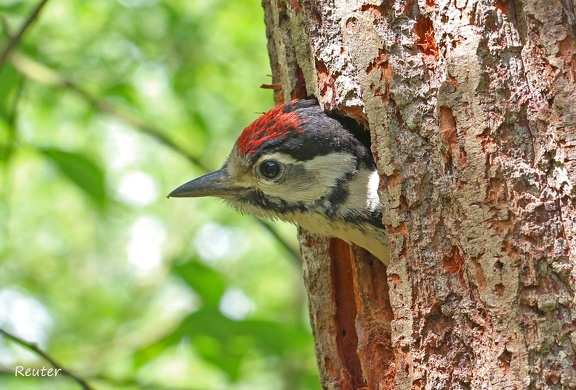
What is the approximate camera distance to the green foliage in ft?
13.3

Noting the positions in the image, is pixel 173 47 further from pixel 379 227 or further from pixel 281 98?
pixel 379 227

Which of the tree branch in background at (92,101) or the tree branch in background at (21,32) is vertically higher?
the tree branch in background at (92,101)

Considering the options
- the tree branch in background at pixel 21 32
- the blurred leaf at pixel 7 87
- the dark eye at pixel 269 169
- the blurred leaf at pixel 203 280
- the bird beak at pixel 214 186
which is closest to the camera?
the dark eye at pixel 269 169

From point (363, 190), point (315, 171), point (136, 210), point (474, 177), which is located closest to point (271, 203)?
point (315, 171)

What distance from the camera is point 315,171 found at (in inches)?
121

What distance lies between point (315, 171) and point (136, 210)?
32.0 feet

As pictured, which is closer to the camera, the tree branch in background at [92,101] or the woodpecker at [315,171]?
the woodpecker at [315,171]

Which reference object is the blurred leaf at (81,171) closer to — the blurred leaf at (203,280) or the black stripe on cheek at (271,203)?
the blurred leaf at (203,280)

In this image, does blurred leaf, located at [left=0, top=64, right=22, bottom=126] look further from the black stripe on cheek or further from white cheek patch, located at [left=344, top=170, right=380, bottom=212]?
white cheek patch, located at [left=344, top=170, right=380, bottom=212]

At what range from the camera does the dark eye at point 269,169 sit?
3104 mm

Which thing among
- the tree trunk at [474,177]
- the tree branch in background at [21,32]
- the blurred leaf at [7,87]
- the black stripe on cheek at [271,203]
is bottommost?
the tree trunk at [474,177]

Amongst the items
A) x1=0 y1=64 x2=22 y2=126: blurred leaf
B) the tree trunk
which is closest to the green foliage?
x1=0 y1=64 x2=22 y2=126: blurred leaf

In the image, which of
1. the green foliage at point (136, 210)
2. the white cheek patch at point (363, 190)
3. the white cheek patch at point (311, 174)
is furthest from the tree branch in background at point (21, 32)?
the white cheek patch at point (363, 190)

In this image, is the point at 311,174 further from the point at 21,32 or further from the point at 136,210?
the point at 136,210
